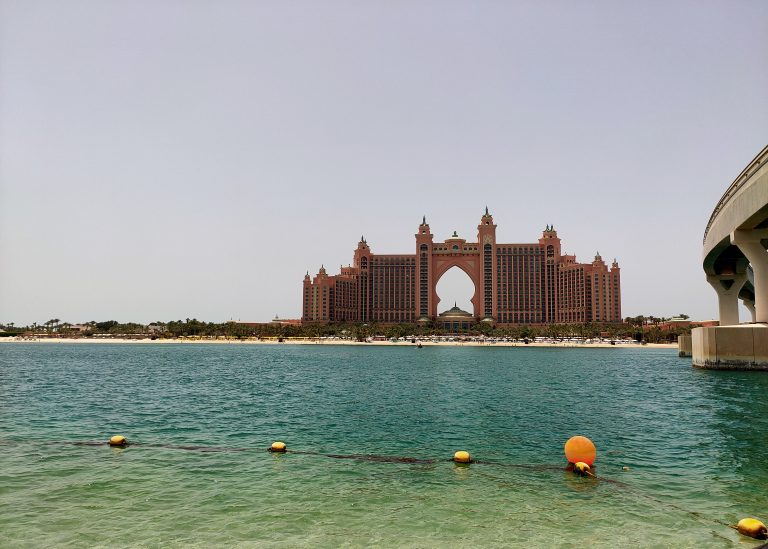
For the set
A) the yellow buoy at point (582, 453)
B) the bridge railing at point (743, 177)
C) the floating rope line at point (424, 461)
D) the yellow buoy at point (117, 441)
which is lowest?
the floating rope line at point (424, 461)

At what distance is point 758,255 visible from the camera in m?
53.6

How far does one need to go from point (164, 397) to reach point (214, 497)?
2768 centimetres

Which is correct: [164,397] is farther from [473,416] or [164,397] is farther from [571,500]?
[571,500]

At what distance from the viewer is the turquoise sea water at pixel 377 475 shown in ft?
43.9

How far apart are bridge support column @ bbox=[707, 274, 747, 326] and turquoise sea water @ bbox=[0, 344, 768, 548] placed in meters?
46.4

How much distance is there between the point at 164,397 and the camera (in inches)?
1612

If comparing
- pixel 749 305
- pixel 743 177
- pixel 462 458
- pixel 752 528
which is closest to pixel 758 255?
A: pixel 743 177

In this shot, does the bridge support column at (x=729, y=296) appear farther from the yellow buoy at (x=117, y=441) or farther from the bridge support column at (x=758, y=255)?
the yellow buoy at (x=117, y=441)

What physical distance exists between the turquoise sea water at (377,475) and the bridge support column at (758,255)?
21442 mm

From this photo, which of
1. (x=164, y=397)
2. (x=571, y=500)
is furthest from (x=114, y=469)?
(x=164, y=397)

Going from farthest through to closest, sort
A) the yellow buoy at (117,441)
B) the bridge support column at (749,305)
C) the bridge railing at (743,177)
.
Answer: the bridge support column at (749,305) < the bridge railing at (743,177) < the yellow buoy at (117,441)

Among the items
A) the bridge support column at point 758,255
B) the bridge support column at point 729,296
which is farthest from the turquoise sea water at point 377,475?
the bridge support column at point 729,296

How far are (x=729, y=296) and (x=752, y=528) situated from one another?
7722cm

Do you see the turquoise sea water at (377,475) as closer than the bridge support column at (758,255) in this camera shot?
Yes
